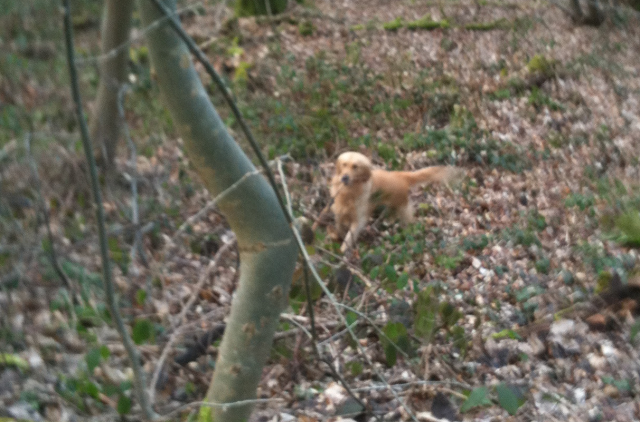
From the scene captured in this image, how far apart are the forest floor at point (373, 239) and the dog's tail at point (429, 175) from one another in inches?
8.1

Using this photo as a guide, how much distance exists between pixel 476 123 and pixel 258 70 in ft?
9.51

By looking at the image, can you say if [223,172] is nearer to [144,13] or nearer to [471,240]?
[144,13]

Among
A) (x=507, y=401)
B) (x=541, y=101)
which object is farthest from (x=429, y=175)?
(x=507, y=401)

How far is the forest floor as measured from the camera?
9.25 feet

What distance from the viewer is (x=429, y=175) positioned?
5039 mm

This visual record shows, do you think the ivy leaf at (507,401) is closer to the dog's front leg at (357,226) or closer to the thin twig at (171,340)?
the thin twig at (171,340)

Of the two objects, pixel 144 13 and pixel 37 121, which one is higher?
pixel 144 13

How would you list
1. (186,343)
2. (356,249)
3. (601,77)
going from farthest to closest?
(601,77), (356,249), (186,343)

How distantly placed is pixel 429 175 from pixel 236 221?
11.0 ft

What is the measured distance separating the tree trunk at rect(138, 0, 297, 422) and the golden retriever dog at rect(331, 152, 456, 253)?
95.6 inches

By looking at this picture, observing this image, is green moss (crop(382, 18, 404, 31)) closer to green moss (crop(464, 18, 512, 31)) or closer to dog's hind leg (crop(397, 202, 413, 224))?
green moss (crop(464, 18, 512, 31))

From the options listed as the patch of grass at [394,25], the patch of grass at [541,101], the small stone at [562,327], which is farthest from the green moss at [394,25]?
the small stone at [562,327]

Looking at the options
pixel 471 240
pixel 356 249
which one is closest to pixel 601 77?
pixel 471 240

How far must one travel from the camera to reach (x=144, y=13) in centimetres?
173
